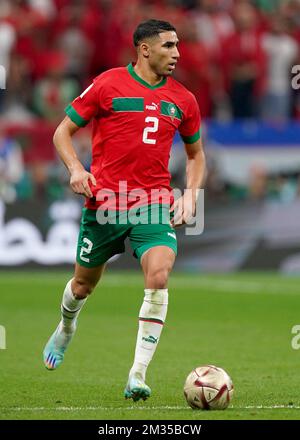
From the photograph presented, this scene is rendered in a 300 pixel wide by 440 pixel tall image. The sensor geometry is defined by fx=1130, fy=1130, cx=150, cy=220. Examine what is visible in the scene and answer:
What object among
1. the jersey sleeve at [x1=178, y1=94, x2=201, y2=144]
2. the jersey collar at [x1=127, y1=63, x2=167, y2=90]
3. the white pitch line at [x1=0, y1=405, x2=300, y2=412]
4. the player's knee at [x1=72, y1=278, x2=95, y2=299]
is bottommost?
the white pitch line at [x1=0, y1=405, x2=300, y2=412]

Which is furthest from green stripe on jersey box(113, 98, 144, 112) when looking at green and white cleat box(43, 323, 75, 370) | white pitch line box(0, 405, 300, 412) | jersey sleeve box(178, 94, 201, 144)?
Result: white pitch line box(0, 405, 300, 412)

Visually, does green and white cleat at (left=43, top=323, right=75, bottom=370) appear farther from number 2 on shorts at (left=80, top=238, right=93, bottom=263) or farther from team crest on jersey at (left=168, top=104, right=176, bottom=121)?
team crest on jersey at (left=168, top=104, right=176, bottom=121)

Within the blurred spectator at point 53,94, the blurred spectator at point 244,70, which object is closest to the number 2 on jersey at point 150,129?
the blurred spectator at point 53,94

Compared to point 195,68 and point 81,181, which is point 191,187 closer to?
point 81,181

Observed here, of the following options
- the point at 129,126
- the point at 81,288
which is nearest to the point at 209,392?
the point at 81,288

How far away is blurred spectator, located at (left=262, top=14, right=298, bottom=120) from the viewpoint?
20297mm

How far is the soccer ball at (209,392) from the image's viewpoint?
7.33 m

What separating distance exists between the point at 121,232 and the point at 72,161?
659 millimetres

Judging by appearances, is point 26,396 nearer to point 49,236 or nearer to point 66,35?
point 49,236

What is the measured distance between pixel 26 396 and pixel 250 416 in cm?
172

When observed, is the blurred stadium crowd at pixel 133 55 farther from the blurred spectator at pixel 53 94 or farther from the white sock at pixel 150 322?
the white sock at pixel 150 322

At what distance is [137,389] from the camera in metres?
7.50

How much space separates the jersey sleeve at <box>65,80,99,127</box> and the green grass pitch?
1.99m

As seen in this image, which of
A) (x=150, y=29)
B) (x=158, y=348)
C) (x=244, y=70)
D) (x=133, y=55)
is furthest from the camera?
(x=244, y=70)
